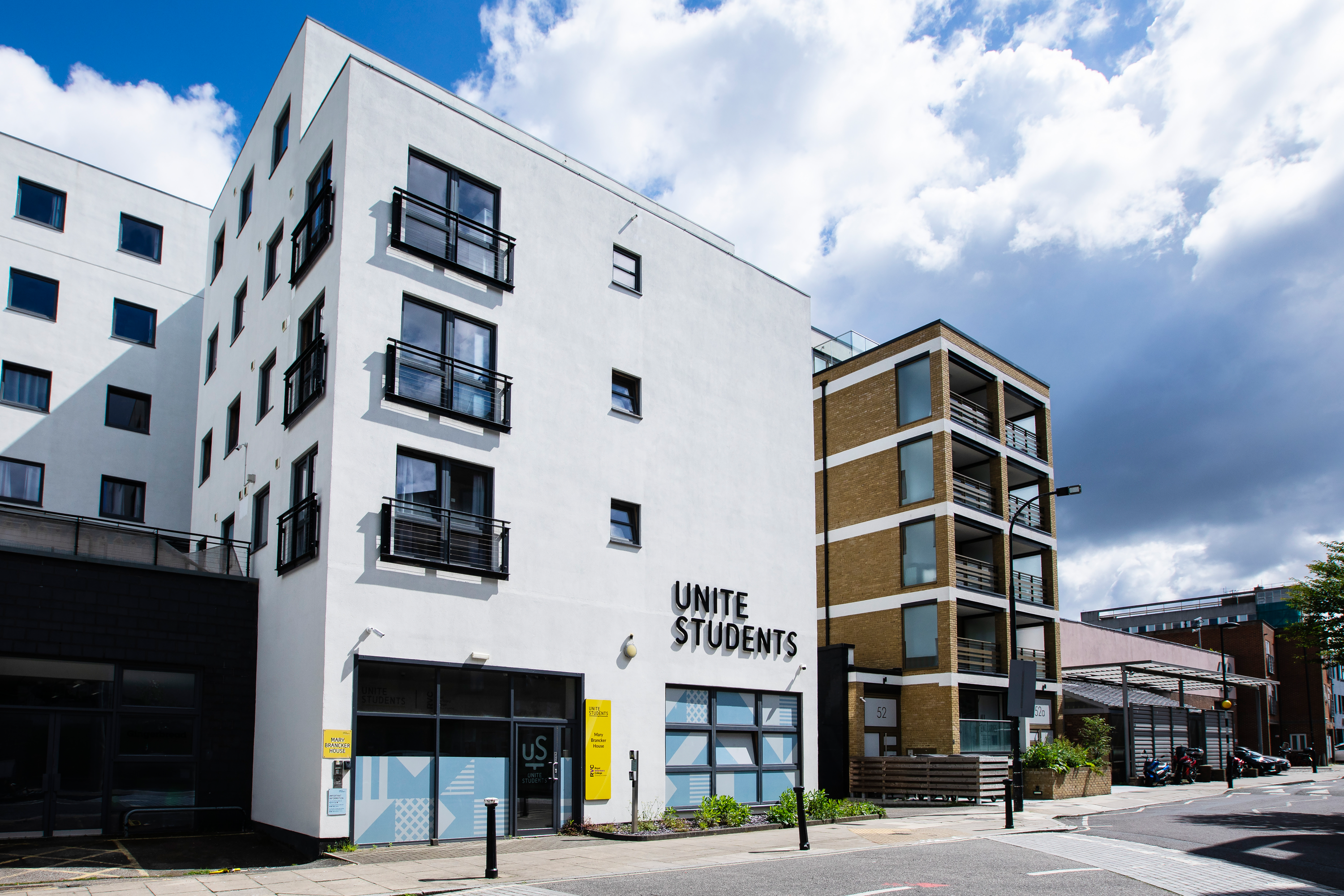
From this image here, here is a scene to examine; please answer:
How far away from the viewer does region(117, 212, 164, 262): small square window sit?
29.1 m

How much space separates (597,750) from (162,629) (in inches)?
313

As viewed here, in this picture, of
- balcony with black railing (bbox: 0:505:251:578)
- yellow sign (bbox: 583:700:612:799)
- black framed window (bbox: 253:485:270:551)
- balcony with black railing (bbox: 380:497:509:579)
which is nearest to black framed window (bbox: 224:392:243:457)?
black framed window (bbox: 253:485:270:551)

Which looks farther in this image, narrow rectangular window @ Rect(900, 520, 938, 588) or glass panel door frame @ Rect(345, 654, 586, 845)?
narrow rectangular window @ Rect(900, 520, 938, 588)

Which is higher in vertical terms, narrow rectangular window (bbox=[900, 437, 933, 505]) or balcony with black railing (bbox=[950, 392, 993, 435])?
balcony with black railing (bbox=[950, 392, 993, 435])

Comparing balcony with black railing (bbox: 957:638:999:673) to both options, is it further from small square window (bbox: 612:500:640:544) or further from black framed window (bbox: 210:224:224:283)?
black framed window (bbox: 210:224:224:283)

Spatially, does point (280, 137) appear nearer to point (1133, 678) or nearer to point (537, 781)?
point (537, 781)

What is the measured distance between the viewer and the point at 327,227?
1728 centimetres

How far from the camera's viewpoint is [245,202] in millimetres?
24641

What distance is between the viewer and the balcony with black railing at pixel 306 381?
16703mm

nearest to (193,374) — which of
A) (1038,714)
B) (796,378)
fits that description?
(796,378)

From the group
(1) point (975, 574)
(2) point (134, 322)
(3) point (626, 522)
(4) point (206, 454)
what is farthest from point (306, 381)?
(1) point (975, 574)

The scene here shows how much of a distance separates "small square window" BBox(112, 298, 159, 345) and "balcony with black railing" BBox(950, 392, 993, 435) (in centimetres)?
2525

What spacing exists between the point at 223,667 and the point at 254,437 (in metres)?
5.11

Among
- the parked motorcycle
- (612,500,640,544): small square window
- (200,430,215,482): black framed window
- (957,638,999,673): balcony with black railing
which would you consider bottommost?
the parked motorcycle
